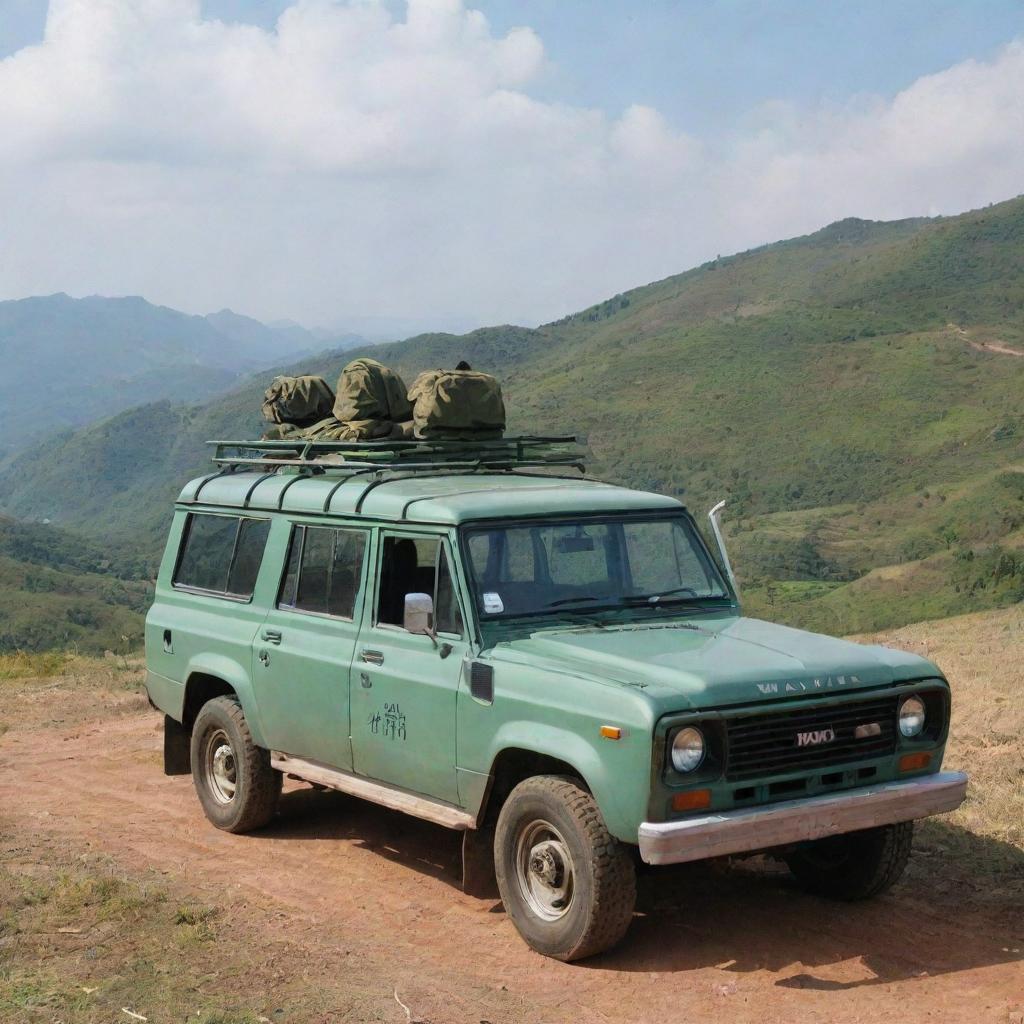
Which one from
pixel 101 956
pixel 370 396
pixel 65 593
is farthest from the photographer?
pixel 65 593

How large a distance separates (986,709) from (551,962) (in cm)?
545

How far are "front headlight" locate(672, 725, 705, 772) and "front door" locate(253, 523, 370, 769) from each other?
2.07 meters

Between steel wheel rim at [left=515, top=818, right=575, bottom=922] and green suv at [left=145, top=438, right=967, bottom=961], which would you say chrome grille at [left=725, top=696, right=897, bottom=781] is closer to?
green suv at [left=145, top=438, right=967, bottom=961]

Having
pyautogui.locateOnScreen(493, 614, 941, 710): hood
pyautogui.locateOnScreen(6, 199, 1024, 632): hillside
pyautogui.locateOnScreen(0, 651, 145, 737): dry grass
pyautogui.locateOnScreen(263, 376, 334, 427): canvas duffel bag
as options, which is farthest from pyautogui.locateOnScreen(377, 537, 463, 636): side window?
pyautogui.locateOnScreen(6, 199, 1024, 632): hillside

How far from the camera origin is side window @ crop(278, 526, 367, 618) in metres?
7.02

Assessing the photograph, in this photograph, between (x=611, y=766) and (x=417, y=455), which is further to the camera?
(x=417, y=455)

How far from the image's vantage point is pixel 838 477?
53.7m

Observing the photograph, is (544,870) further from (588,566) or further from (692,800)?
(588,566)

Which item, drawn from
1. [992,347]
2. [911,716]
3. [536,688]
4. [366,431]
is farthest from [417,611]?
[992,347]

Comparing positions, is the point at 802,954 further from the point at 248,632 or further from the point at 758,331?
the point at 758,331

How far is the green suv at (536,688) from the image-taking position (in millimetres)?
5445

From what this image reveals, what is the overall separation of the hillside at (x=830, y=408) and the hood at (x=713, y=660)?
19958 mm

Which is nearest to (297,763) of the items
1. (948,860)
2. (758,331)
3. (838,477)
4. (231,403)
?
(948,860)

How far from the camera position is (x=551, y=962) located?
5.70 m
